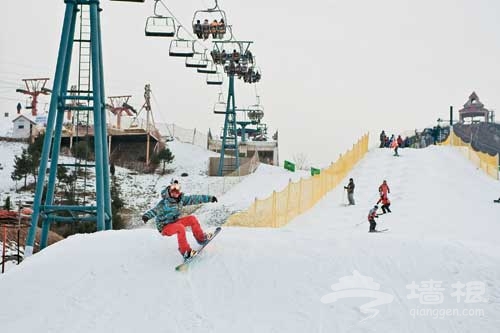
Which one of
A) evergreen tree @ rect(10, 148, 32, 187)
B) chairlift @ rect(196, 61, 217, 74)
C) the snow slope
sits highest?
chairlift @ rect(196, 61, 217, 74)

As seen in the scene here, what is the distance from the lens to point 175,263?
10062 millimetres

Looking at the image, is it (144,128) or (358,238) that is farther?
(144,128)

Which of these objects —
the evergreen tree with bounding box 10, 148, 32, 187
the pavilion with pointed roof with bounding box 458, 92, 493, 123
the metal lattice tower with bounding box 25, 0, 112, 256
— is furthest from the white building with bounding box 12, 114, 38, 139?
the pavilion with pointed roof with bounding box 458, 92, 493, 123

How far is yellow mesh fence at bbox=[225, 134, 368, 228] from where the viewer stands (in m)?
19.5

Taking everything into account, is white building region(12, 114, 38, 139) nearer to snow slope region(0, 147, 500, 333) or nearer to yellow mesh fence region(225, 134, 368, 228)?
yellow mesh fence region(225, 134, 368, 228)

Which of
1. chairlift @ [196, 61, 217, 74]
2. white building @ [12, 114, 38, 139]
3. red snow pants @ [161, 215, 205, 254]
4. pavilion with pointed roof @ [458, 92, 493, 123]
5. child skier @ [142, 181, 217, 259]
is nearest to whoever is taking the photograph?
red snow pants @ [161, 215, 205, 254]

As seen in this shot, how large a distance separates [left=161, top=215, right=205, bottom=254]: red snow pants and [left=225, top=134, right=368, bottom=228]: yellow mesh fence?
821 centimetres

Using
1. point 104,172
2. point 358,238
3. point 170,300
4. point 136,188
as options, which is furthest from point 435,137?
point 170,300

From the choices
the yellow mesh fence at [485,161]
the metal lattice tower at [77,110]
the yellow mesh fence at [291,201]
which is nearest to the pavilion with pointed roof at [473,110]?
the yellow mesh fence at [485,161]

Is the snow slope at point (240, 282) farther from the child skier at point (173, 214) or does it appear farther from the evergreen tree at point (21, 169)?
the evergreen tree at point (21, 169)

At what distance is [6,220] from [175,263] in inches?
358

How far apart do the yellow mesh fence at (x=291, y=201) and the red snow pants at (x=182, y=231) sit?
8214 millimetres

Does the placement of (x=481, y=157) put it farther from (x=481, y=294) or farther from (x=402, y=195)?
(x=481, y=294)

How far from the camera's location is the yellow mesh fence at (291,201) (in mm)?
19531
